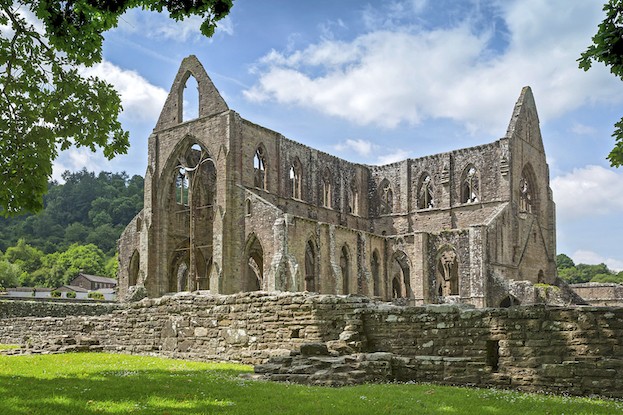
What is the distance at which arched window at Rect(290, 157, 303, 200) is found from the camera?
4238 centimetres

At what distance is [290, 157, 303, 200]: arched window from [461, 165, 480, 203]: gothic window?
37.4 feet

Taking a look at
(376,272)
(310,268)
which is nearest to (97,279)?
(310,268)

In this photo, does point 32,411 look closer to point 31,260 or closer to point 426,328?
point 426,328

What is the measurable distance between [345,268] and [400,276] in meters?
8.20

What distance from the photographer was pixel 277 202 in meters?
39.9

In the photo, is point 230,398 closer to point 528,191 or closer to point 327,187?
point 327,187

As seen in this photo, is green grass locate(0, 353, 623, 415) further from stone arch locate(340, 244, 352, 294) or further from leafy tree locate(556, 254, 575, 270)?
leafy tree locate(556, 254, 575, 270)

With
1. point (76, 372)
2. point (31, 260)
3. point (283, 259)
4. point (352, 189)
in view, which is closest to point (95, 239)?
point (31, 260)

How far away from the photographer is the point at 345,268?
40000 millimetres

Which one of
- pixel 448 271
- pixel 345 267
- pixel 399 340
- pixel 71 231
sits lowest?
pixel 399 340

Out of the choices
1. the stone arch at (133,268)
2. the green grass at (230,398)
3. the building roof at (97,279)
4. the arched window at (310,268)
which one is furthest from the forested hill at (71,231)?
the green grass at (230,398)

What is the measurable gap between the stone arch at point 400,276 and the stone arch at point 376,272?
3.67 feet

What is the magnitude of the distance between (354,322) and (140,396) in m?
5.80

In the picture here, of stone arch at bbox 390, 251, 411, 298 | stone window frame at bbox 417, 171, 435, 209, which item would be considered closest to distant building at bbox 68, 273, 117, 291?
stone arch at bbox 390, 251, 411, 298
